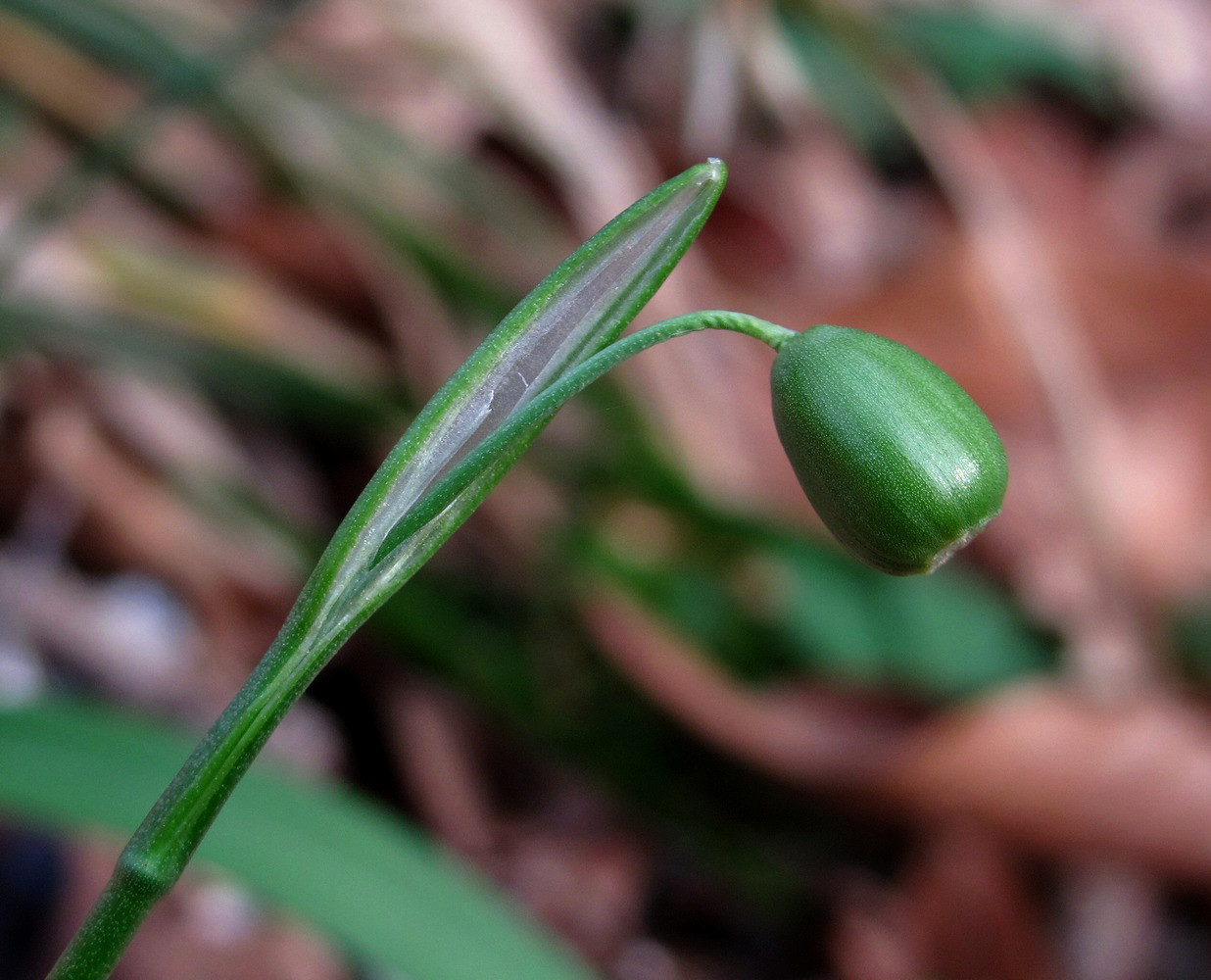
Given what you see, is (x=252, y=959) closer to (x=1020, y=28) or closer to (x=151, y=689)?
(x=151, y=689)

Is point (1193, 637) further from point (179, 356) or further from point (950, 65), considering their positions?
point (950, 65)

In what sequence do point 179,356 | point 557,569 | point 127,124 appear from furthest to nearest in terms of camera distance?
point 557,569, point 179,356, point 127,124

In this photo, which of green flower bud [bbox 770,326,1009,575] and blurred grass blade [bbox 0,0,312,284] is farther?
blurred grass blade [bbox 0,0,312,284]

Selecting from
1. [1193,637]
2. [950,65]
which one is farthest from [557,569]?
[950,65]

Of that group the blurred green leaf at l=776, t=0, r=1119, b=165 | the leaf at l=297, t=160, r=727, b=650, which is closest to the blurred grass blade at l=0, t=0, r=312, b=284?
the leaf at l=297, t=160, r=727, b=650

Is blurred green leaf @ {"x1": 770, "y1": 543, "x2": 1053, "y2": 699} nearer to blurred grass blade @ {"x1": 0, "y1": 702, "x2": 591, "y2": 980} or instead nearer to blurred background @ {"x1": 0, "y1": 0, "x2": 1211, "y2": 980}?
blurred background @ {"x1": 0, "y1": 0, "x2": 1211, "y2": 980}
